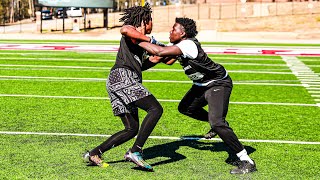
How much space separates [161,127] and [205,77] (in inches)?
96.1

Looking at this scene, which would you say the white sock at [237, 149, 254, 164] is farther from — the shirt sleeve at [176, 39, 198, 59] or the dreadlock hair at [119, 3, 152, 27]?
the dreadlock hair at [119, 3, 152, 27]

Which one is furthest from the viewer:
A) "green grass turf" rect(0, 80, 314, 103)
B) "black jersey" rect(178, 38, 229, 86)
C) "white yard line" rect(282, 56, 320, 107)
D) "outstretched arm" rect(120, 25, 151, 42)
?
"white yard line" rect(282, 56, 320, 107)

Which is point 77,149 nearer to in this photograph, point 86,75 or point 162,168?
point 162,168

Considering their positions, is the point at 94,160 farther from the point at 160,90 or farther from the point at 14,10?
the point at 14,10

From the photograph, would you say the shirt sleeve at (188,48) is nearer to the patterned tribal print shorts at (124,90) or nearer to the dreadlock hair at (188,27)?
the dreadlock hair at (188,27)

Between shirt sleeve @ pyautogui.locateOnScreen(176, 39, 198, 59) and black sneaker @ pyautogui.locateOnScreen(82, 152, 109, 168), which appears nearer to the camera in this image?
shirt sleeve @ pyautogui.locateOnScreen(176, 39, 198, 59)

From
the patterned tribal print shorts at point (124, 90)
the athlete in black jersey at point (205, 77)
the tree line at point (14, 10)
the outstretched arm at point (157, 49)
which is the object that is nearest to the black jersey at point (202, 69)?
the athlete in black jersey at point (205, 77)

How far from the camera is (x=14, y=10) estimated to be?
10000cm

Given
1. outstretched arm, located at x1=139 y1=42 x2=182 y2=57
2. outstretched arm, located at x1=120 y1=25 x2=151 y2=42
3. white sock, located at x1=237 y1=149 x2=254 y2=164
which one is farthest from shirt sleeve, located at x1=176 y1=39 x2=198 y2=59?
white sock, located at x1=237 y1=149 x2=254 y2=164

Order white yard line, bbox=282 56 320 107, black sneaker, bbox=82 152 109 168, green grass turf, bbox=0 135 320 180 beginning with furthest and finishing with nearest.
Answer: white yard line, bbox=282 56 320 107 → black sneaker, bbox=82 152 109 168 → green grass turf, bbox=0 135 320 180

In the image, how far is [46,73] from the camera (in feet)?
57.5

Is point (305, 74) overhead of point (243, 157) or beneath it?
beneath

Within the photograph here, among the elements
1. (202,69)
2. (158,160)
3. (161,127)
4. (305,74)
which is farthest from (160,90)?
(202,69)

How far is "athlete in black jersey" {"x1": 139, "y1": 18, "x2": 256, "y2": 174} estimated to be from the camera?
6977 mm
